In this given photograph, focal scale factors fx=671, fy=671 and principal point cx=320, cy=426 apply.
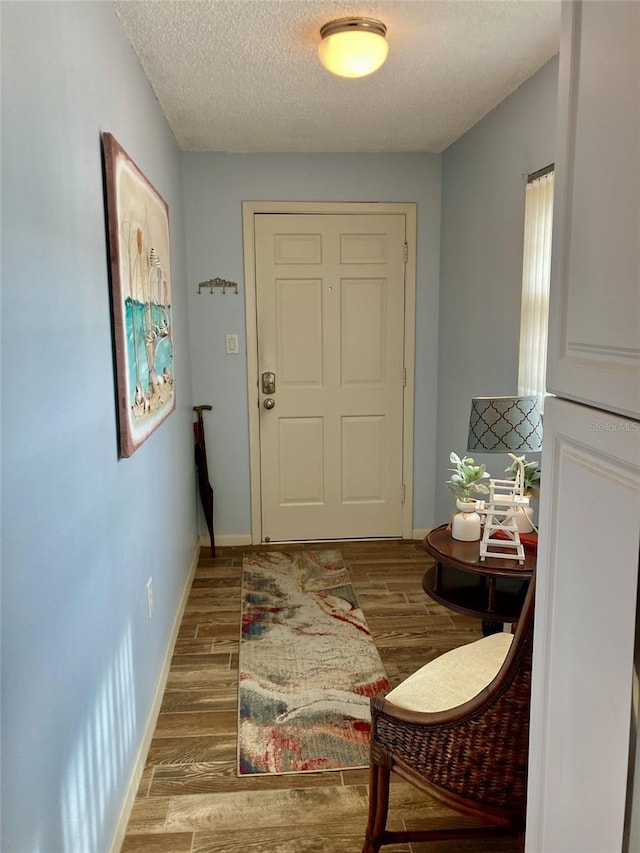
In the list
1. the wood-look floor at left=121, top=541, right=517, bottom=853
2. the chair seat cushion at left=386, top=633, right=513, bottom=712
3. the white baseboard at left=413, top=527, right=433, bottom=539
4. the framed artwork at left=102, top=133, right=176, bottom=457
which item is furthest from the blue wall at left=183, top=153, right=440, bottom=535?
the chair seat cushion at left=386, top=633, right=513, bottom=712

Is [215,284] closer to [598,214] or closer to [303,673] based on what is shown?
[303,673]

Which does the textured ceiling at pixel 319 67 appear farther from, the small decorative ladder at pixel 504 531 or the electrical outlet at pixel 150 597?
the electrical outlet at pixel 150 597

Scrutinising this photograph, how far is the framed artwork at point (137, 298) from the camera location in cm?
188

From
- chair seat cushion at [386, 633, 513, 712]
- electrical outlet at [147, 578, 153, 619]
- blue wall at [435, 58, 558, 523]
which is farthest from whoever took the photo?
blue wall at [435, 58, 558, 523]

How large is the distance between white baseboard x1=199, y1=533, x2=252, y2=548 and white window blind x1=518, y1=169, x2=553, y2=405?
Result: 7.01 feet

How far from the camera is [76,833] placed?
4.75ft

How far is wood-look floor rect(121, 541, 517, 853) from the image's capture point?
1871 mm

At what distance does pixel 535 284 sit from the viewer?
277cm

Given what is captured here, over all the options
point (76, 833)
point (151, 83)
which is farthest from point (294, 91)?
point (76, 833)

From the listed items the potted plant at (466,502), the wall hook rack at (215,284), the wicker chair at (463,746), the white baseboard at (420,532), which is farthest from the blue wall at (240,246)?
the wicker chair at (463,746)

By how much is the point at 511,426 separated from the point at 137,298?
1.32 metres

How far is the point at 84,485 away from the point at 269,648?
1.66 metres

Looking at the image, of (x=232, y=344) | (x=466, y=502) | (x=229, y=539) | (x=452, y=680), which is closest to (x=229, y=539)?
(x=229, y=539)

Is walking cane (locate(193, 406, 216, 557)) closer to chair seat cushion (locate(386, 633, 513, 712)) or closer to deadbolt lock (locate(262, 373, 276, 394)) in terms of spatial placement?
deadbolt lock (locate(262, 373, 276, 394))
